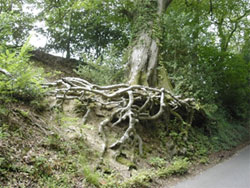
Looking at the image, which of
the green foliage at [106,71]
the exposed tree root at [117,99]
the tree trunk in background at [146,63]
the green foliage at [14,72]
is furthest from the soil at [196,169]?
the green foliage at [106,71]

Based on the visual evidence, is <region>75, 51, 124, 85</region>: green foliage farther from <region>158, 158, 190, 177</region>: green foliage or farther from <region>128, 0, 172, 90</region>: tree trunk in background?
<region>158, 158, 190, 177</region>: green foliage

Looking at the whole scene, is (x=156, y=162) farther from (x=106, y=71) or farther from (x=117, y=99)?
(x=106, y=71)

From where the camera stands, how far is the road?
541 cm

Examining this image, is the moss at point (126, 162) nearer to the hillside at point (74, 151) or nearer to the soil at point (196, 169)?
the hillside at point (74, 151)

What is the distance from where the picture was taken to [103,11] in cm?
1250

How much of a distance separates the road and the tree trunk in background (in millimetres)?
3880

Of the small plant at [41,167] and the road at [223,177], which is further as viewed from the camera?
the road at [223,177]

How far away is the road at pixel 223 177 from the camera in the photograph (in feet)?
17.7

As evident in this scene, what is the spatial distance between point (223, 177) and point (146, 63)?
558cm

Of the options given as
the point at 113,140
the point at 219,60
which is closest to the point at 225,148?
the point at 219,60

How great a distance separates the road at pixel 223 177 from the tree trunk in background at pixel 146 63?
153 inches

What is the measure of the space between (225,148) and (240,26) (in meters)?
15.2

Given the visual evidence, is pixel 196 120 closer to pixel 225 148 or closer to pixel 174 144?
pixel 225 148

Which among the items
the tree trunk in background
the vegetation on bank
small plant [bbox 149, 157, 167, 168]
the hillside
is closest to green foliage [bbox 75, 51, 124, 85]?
the vegetation on bank
